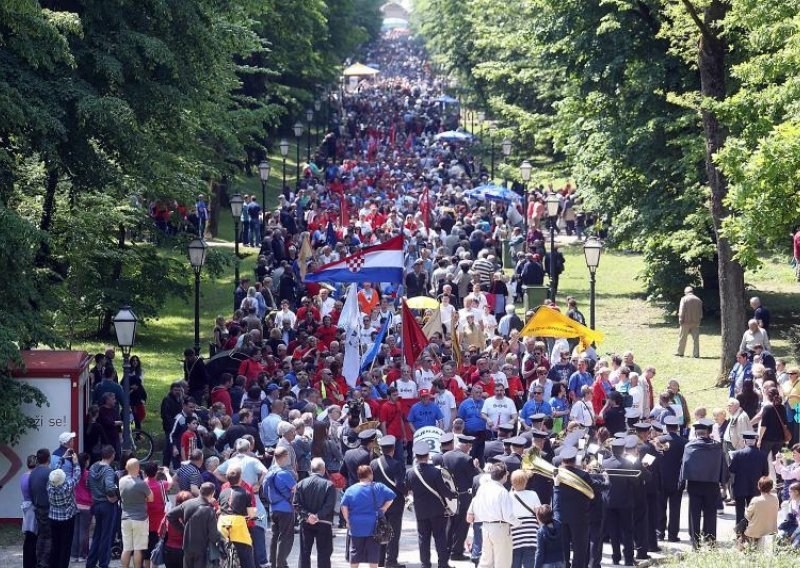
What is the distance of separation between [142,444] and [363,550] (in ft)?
27.0

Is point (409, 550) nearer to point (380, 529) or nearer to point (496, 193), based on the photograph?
point (380, 529)

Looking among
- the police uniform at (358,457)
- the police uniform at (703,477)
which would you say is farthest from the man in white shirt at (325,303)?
the police uniform at (703,477)

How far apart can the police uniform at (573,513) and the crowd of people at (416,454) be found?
21 millimetres

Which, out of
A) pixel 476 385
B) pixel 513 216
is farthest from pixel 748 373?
pixel 513 216

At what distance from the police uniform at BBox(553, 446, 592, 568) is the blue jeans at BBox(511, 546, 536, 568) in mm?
476

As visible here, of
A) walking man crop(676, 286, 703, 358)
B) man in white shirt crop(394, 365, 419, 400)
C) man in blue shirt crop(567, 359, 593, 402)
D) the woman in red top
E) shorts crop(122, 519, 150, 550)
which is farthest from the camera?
walking man crop(676, 286, 703, 358)

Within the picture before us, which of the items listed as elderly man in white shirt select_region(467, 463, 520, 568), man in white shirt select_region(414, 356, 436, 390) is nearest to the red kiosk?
man in white shirt select_region(414, 356, 436, 390)

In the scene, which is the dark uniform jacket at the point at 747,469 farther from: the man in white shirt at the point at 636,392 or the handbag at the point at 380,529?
the handbag at the point at 380,529

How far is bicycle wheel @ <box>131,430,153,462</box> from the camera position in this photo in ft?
75.2

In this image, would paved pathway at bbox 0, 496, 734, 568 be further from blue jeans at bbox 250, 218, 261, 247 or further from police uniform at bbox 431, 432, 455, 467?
blue jeans at bbox 250, 218, 261, 247

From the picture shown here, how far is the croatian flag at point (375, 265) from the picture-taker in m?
27.0

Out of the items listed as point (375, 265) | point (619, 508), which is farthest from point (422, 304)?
point (619, 508)

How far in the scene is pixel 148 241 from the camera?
30297 mm

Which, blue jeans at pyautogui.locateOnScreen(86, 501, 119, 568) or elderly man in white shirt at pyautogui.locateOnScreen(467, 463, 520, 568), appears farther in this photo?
blue jeans at pyautogui.locateOnScreen(86, 501, 119, 568)
